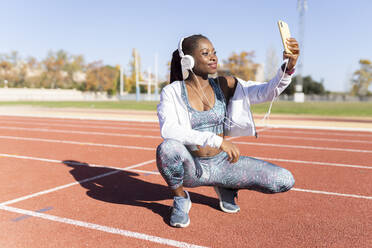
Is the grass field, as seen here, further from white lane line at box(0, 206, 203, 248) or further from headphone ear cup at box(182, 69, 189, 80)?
white lane line at box(0, 206, 203, 248)

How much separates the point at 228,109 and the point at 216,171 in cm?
61

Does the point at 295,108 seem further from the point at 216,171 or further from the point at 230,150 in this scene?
the point at 230,150

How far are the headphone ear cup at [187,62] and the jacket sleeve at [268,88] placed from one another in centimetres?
57

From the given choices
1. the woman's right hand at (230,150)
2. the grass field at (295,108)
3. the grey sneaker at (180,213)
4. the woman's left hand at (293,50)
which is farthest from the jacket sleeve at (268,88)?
the grass field at (295,108)

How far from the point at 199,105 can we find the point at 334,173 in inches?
138

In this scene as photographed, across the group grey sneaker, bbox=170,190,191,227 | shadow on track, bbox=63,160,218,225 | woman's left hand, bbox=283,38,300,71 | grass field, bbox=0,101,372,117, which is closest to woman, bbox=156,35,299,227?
grey sneaker, bbox=170,190,191,227

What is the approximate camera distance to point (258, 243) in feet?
9.18

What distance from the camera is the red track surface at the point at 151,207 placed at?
2.90 metres

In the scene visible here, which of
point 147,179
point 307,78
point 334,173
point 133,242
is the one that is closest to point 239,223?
point 133,242

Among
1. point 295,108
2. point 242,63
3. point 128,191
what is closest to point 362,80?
point 242,63

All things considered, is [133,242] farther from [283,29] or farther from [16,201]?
[283,29]

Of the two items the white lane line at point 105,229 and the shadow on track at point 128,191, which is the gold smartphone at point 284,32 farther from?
the shadow on track at point 128,191

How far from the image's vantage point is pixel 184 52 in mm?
3115

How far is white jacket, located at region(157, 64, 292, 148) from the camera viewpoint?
2.81 metres
